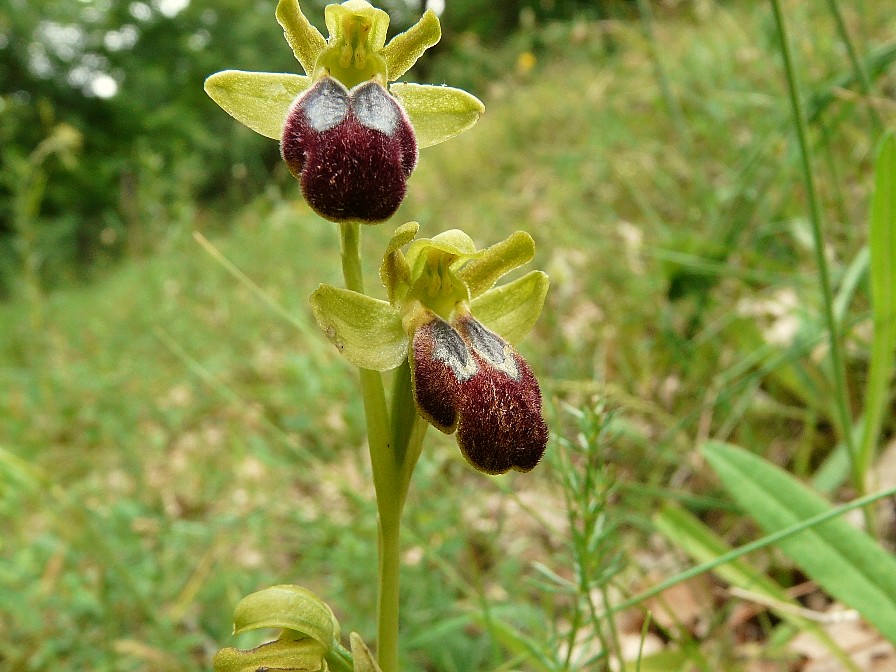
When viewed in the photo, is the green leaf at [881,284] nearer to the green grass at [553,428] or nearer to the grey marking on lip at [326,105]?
the green grass at [553,428]

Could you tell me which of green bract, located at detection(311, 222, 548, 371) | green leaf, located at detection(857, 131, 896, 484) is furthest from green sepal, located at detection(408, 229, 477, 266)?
green leaf, located at detection(857, 131, 896, 484)

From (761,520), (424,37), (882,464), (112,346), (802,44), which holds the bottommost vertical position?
(112,346)

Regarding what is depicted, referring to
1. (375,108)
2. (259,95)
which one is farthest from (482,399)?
(259,95)

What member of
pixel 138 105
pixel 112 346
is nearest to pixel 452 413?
pixel 112 346

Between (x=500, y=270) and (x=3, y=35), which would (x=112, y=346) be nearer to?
(x=500, y=270)

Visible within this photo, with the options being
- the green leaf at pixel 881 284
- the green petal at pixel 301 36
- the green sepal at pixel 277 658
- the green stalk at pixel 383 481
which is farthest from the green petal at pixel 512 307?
the green leaf at pixel 881 284

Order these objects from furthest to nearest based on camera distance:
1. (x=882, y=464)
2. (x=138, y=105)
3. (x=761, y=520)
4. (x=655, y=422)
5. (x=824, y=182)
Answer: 1. (x=138, y=105)
2. (x=824, y=182)
3. (x=655, y=422)
4. (x=882, y=464)
5. (x=761, y=520)
